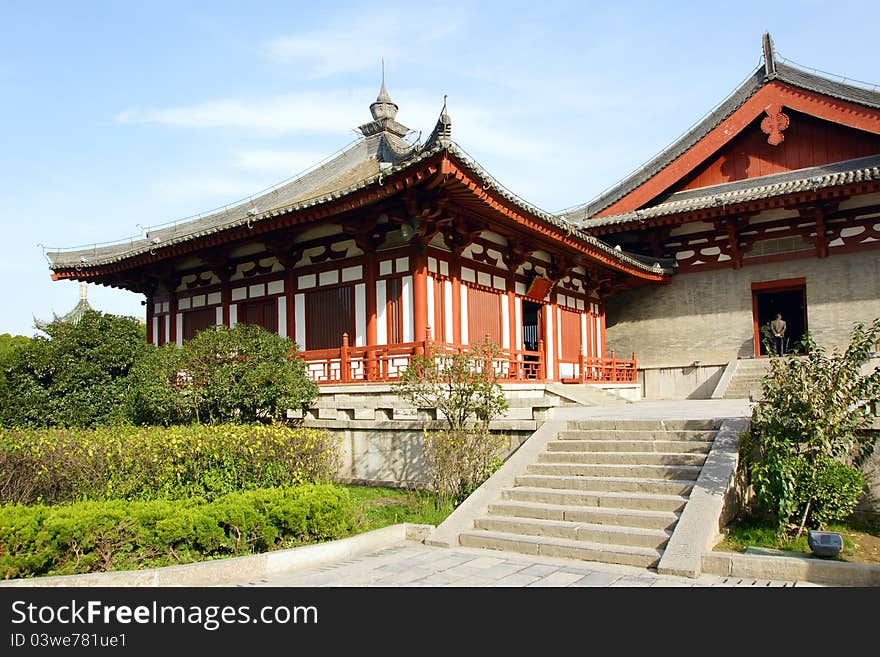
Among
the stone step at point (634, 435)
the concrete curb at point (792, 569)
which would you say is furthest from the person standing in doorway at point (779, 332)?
the concrete curb at point (792, 569)

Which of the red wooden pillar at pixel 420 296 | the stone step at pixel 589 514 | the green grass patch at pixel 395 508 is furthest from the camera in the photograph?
the red wooden pillar at pixel 420 296

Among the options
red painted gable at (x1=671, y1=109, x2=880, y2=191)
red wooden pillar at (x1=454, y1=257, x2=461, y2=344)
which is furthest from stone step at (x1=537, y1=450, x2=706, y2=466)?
red painted gable at (x1=671, y1=109, x2=880, y2=191)

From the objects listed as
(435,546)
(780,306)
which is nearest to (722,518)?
(435,546)

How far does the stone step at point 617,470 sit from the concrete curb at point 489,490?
22cm

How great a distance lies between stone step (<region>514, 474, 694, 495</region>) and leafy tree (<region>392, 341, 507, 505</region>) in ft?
2.22

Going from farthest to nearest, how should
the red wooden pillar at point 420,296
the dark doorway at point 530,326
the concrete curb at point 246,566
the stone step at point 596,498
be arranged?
1. the dark doorway at point 530,326
2. the red wooden pillar at point 420,296
3. the stone step at point 596,498
4. the concrete curb at point 246,566

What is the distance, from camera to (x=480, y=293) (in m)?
14.1

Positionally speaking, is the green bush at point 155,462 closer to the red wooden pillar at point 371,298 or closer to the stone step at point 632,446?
the stone step at point 632,446

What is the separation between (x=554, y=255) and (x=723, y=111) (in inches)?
297

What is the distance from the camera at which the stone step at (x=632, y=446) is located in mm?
→ 8398

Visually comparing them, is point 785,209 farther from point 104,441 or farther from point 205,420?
point 104,441

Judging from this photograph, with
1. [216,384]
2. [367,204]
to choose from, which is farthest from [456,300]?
[216,384]

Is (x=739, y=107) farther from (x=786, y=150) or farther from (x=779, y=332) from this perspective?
(x=779, y=332)
